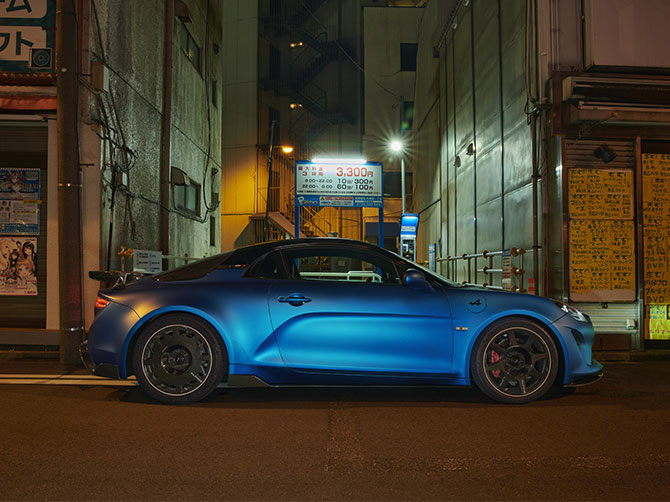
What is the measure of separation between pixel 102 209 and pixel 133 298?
3.54m

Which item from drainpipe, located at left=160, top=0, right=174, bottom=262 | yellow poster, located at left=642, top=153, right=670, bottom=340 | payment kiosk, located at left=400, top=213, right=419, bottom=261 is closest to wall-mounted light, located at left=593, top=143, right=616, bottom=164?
yellow poster, located at left=642, top=153, right=670, bottom=340

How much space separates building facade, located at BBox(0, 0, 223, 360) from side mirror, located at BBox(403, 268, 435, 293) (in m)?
4.37

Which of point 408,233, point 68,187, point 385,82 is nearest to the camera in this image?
point 68,187

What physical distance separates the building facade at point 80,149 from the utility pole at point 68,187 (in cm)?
2

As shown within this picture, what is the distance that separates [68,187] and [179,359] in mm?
3306

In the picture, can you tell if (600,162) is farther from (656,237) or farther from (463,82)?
(463,82)

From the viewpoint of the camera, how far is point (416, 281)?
4445 mm

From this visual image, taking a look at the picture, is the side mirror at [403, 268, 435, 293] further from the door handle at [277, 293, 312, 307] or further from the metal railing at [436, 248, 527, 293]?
the metal railing at [436, 248, 527, 293]

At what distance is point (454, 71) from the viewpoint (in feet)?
45.5

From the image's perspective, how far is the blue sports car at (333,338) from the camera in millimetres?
4391

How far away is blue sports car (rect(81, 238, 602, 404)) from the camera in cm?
439

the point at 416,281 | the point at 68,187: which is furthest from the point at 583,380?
the point at 68,187

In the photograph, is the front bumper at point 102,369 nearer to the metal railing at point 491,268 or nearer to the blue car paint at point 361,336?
the blue car paint at point 361,336

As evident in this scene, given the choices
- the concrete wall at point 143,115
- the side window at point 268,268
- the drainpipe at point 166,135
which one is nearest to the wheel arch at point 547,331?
the side window at point 268,268
